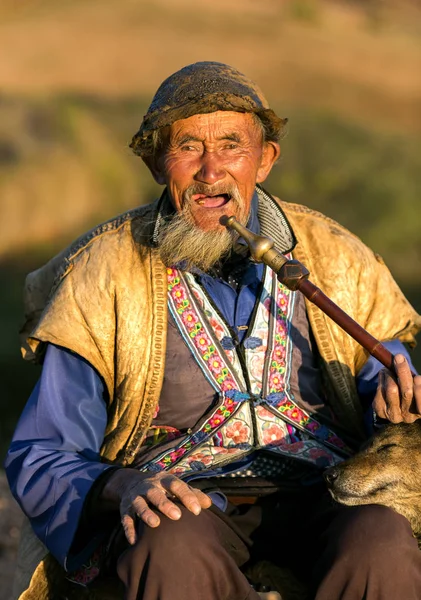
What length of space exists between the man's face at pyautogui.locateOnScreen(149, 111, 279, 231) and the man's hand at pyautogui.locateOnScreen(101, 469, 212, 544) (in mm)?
940

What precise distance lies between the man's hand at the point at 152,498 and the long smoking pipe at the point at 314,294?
690 millimetres

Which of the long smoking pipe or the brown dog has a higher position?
the long smoking pipe

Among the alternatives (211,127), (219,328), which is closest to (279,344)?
(219,328)

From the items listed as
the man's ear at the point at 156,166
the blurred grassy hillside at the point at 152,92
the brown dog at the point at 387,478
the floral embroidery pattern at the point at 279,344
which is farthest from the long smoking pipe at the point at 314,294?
the blurred grassy hillside at the point at 152,92

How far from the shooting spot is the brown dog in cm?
289

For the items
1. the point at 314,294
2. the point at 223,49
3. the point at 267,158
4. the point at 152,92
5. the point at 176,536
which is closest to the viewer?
the point at 176,536

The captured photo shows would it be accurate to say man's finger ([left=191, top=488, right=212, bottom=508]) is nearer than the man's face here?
Yes

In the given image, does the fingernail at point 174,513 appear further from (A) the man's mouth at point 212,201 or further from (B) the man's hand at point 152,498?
(A) the man's mouth at point 212,201

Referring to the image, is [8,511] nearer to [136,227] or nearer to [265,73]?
[136,227]

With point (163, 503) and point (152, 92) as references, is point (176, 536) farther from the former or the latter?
point (152, 92)

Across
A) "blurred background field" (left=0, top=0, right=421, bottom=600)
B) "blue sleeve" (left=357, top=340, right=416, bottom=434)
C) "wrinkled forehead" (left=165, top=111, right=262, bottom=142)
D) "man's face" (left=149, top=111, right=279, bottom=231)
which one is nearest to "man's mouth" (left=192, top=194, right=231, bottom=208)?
"man's face" (left=149, top=111, right=279, bottom=231)

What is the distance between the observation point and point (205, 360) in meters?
3.29

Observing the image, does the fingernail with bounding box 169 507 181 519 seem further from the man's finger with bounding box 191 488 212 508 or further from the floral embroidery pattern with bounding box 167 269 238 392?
the floral embroidery pattern with bounding box 167 269 238 392

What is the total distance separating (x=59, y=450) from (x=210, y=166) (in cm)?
105
